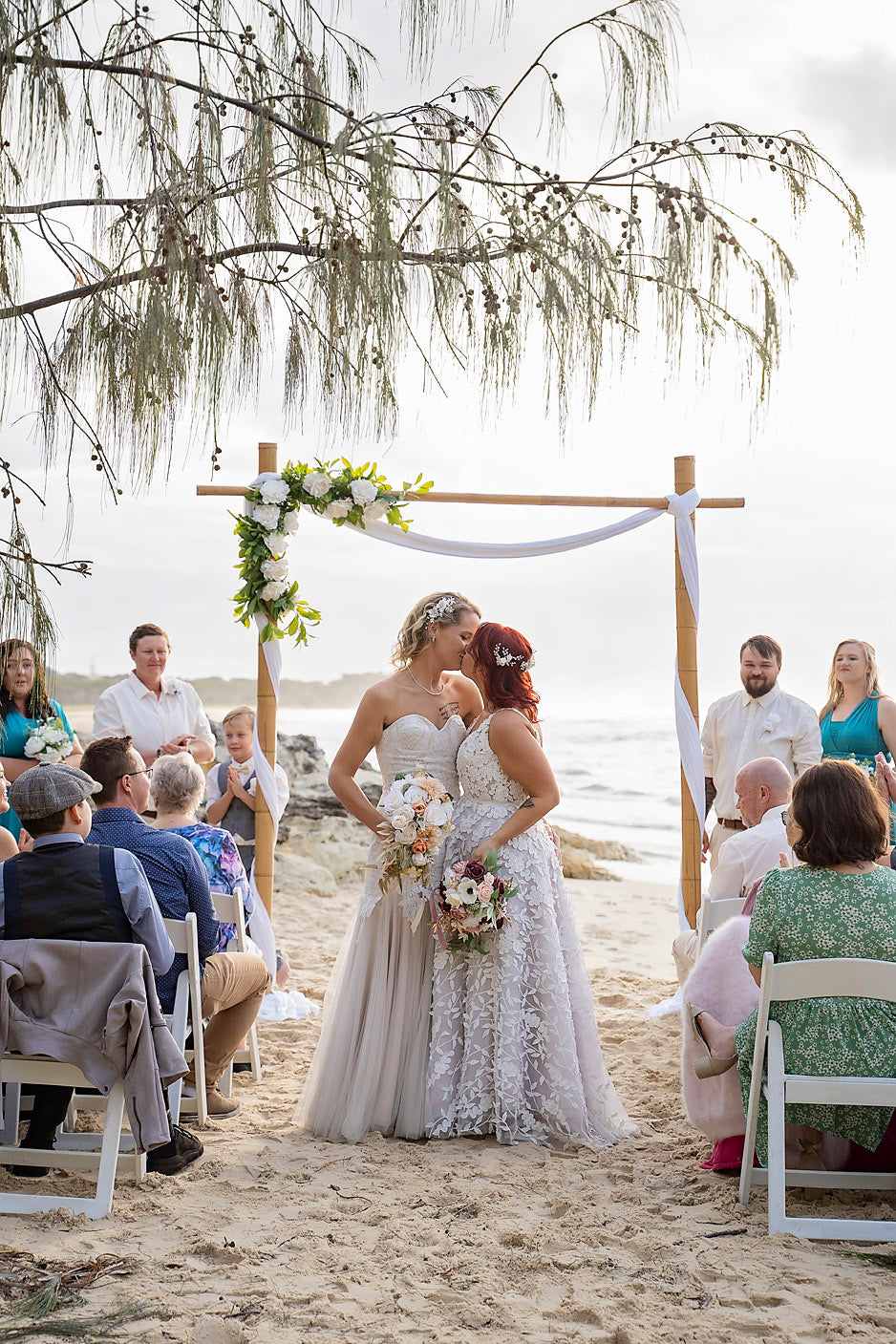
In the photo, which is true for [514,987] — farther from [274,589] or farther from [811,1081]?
[274,589]

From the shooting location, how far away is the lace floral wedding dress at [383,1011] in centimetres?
385

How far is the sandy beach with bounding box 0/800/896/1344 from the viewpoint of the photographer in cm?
245

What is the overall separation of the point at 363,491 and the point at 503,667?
4.94ft

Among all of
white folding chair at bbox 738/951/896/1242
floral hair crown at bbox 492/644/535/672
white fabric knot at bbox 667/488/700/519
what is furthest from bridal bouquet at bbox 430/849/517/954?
white fabric knot at bbox 667/488/700/519

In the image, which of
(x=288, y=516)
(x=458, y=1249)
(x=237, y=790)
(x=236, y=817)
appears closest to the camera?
(x=458, y=1249)

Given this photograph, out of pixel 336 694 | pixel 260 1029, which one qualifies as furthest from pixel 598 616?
pixel 260 1029

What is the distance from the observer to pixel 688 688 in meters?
5.61

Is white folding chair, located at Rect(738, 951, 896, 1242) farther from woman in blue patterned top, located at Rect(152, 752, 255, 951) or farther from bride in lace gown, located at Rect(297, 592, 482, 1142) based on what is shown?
woman in blue patterned top, located at Rect(152, 752, 255, 951)

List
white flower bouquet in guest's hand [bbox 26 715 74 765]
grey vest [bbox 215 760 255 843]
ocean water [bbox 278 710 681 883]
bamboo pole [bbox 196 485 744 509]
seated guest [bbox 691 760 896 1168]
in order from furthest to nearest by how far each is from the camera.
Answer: ocean water [bbox 278 710 681 883] → grey vest [bbox 215 760 255 843] → bamboo pole [bbox 196 485 744 509] → white flower bouquet in guest's hand [bbox 26 715 74 765] → seated guest [bbox 691 760 896 1168]

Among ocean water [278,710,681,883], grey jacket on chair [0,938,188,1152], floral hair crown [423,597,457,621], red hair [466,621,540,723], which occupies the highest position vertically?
floral hair crown [423,597,457,621]

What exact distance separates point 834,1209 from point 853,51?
3.02 meters

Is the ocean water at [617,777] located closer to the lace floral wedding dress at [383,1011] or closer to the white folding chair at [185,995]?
the lace floral wedding dress at [383,1011]

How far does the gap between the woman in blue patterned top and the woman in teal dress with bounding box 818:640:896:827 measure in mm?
2847

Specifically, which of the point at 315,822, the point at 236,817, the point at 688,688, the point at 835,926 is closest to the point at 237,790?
the point at 236,817
